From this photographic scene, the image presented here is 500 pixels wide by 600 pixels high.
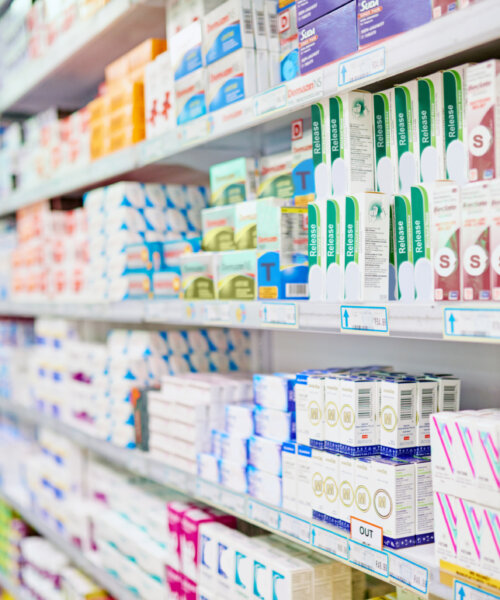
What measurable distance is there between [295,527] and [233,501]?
0.28 meters

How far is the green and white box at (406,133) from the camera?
1.41 m

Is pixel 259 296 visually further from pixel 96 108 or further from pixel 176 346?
pixel 96 108

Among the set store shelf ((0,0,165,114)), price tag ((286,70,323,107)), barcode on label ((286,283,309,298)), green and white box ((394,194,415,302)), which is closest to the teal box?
barcode on label ((286,283,309,298))

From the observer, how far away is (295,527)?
1605 mm

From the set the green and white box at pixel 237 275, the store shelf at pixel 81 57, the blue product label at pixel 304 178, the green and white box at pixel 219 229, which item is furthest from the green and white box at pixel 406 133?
the store shelf at pixel 81 57

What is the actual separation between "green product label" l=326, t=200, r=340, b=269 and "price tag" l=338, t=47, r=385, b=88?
0.23 m

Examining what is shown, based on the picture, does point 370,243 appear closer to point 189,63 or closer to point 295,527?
point 295,527

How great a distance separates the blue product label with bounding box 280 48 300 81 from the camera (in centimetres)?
174

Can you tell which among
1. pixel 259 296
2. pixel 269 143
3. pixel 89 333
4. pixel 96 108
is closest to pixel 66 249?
pixel 89 333

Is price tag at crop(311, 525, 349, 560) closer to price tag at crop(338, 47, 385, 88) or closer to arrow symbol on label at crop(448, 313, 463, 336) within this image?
arrow symbol on label at crop(448, 313, 463, 336)

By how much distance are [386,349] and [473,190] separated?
0.87 meters

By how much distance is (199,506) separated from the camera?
2191 millimetres

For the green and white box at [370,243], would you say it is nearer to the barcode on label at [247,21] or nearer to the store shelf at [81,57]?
the barcode on label at [247,21]

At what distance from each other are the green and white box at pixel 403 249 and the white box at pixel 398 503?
311mm
